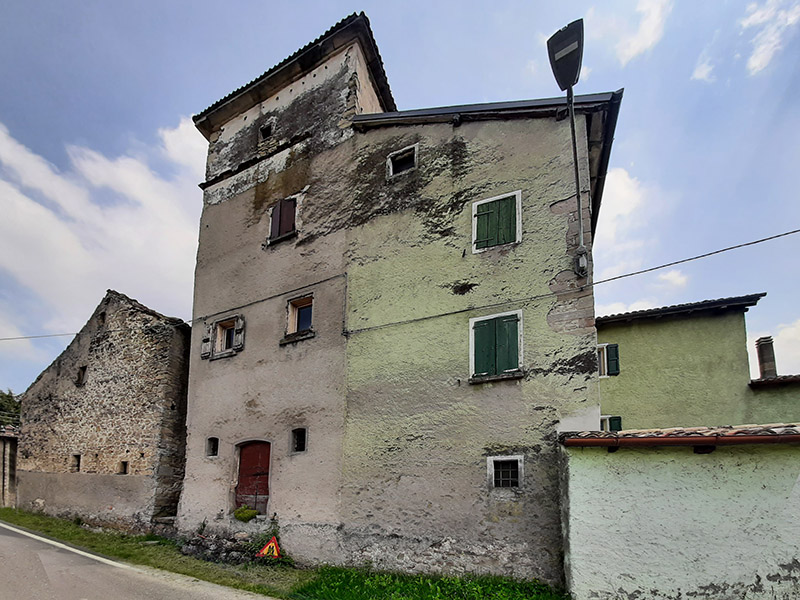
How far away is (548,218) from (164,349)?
1096 centimetres

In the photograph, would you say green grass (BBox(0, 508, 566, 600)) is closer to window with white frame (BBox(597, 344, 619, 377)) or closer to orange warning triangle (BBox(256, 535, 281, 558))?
orange warning triangle (BBox(256, 535, 281, 558))

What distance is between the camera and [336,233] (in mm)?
12188

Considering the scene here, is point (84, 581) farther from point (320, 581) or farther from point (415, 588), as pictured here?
point (415, 588)

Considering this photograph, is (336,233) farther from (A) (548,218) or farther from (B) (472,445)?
(B) (472,445)

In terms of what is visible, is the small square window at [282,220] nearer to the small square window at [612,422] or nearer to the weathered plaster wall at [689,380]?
the weathered plaster wall at [689,380]

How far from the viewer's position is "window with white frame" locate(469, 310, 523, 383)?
919 cm

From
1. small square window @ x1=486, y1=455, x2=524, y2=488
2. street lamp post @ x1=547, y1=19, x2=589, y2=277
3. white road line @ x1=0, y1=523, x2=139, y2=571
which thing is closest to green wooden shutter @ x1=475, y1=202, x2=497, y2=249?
street lamp post @ x1=547, y1=19, x2=589, y2=277

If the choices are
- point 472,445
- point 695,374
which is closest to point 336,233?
point 472,445


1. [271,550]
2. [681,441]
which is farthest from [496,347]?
[271,550]

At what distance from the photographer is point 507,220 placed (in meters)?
10.0

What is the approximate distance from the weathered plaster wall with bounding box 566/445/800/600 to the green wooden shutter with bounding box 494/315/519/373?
203 centimetres

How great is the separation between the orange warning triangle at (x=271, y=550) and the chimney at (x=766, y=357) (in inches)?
540

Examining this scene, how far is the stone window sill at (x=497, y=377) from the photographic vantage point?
8.98 meters

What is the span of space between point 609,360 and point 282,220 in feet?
33.0
